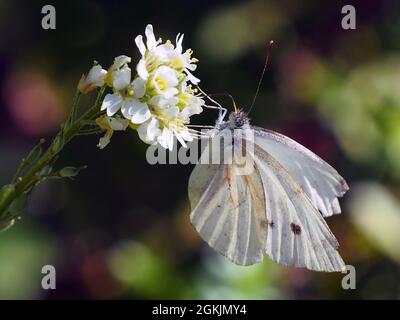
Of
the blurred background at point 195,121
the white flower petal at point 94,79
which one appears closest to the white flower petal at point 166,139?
the white flower petal at point 94,79

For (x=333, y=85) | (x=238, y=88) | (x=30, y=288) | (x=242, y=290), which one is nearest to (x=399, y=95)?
(x=333, y=85)

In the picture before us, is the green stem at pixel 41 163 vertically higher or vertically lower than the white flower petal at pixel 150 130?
lower

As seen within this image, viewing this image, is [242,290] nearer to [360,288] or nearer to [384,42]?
[360,288]

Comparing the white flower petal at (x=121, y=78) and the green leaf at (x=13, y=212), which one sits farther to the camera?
the white flower petal at (x=121, y=78)

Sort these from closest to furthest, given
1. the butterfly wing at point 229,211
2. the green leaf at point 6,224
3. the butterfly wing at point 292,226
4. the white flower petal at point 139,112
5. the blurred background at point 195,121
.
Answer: the green leaf at point 6,224
the white flower petal at point 139,112
the butterfly wing at point 292,226
the butterfly wing at point 229,211
the blurred background at point 195,121

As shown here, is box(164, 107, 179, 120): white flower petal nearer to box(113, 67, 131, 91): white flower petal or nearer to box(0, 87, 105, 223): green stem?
box(113, 67, 131, 91): white flower petal

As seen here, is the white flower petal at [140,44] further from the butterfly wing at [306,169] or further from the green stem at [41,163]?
the butterfly wing at [306,169]
